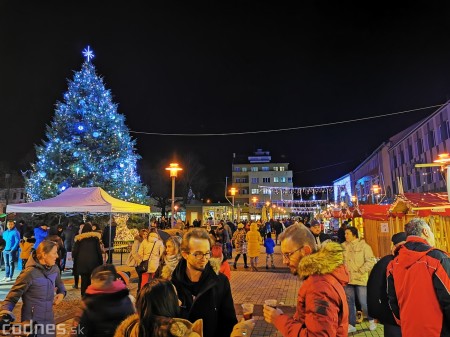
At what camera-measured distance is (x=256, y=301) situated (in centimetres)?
897

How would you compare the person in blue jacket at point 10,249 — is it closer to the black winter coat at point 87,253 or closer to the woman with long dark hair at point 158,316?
the black winter coat at point 87,253

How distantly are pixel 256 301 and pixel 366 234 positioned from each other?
6084 millimetres

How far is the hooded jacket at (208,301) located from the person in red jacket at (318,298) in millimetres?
411

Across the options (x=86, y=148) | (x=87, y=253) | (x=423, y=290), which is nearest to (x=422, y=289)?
(x=423, y=290)

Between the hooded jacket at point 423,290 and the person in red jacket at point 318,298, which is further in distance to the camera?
the hooded jacket at point 423,290

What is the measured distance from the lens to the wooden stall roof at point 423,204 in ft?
23.4

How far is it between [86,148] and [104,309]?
19.6 m

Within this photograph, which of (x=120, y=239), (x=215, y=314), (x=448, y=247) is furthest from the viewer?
(x=120, y=239)

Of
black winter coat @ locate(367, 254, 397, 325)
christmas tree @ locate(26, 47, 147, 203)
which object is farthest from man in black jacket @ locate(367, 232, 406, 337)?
christmas tree @ locate(26, 47, 147, 203)

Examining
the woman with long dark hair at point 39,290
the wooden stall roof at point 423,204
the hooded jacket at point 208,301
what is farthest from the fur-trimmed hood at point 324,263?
the wooden stall roof at point 423,204

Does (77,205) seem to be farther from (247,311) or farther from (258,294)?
(247,311)

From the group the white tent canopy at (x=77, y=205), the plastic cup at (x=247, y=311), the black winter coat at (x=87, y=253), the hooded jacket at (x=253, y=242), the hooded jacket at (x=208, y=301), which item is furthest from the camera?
the hooded jacket at (x=253, y=242)

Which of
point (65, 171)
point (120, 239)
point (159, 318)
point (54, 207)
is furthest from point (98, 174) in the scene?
point (159, 318)

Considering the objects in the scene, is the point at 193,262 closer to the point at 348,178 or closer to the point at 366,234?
the point at 366,234
